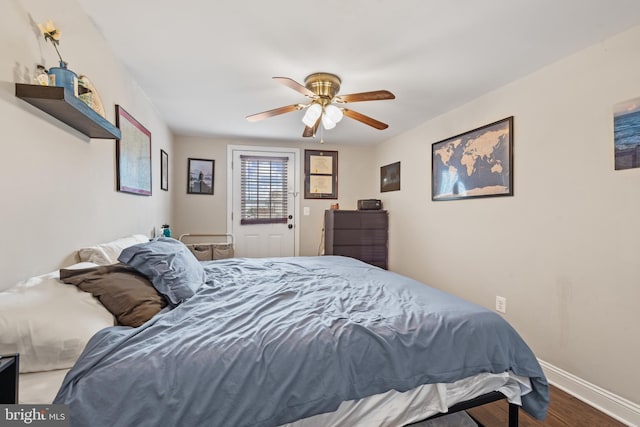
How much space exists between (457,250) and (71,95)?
317cm

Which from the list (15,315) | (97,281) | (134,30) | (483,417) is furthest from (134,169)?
(483,417)

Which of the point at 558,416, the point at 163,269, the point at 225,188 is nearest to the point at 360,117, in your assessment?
the point at 163,269

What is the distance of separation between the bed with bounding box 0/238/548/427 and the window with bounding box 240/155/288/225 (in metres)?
2.66

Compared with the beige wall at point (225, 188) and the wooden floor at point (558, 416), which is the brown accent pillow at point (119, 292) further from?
the beige wall at point (225, 188)

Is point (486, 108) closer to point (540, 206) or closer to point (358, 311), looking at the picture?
point (540, 206)

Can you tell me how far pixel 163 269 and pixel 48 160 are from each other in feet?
2.37

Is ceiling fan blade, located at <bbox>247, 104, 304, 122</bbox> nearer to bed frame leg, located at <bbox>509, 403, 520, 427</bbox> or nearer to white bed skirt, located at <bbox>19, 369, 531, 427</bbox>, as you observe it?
white bed skirt, located at <bbox>19, 369, 531, 427</bbox>

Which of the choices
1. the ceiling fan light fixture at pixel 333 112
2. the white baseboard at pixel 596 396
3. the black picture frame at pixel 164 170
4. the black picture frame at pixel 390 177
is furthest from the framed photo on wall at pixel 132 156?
the white baseboard at pixel 596 396

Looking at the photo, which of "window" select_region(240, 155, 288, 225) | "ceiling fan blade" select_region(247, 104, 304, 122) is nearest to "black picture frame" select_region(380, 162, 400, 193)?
"window" select_region(240, 155, 288, 225)

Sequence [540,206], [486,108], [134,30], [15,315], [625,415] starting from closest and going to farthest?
1. [15,315]
2. [625,415]
3. [134,30]
4. [540,206]
5. [486,108]

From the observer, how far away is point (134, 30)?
169 centimetres

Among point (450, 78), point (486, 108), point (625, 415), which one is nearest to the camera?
point (625, 415)

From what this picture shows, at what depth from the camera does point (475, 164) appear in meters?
2.65

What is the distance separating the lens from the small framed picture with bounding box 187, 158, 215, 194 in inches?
158
